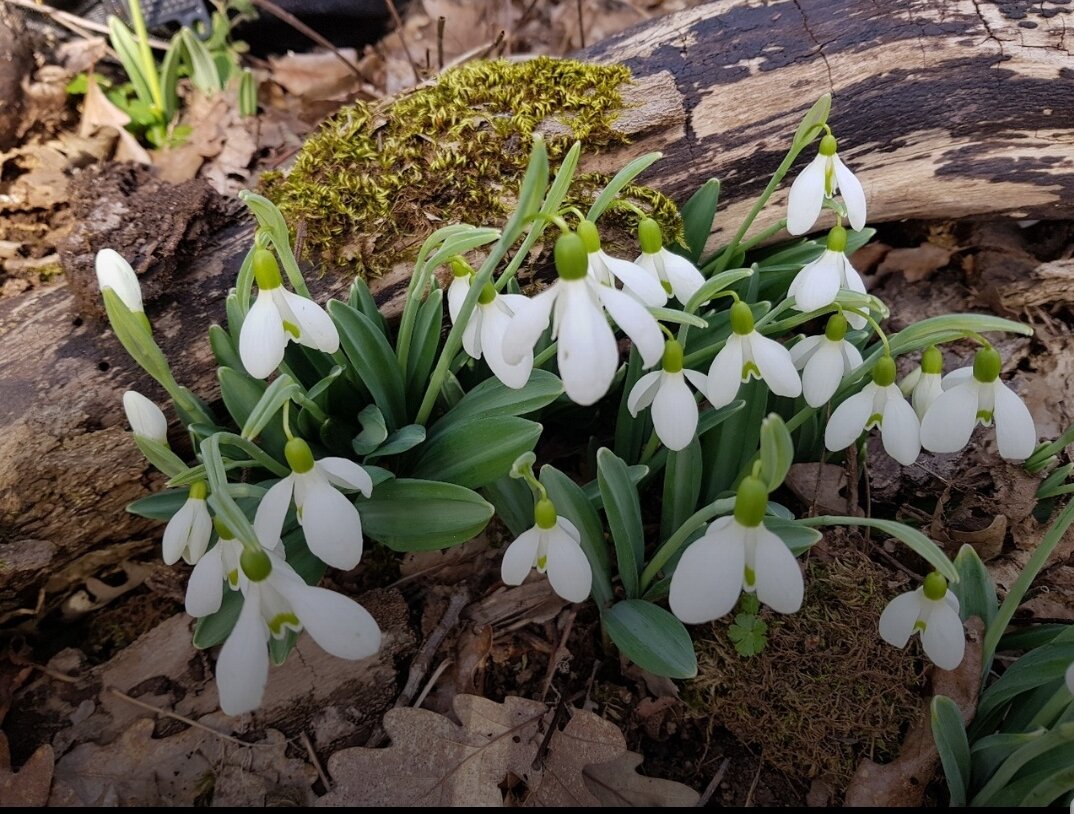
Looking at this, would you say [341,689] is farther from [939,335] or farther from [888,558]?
[939,335]

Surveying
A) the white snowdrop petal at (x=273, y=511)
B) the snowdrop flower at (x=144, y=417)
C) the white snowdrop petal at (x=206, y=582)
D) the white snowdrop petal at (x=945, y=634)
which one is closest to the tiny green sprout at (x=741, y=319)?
the white snowdrop petal at (x=945, y=634)

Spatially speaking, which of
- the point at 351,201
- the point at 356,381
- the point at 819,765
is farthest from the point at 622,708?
the point at 351,201

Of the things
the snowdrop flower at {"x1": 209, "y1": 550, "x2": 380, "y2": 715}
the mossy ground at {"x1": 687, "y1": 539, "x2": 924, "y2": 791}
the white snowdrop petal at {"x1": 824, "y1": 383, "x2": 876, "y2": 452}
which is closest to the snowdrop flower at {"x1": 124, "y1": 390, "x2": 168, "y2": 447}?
the snowdrop flower at {"x1": 209, "y1": 550, "x2": 380, "y2": 715}

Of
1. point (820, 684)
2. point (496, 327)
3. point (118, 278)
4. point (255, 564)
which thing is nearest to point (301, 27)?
point (118, 278)

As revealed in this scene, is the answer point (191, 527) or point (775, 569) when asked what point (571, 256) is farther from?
point (191, 527)

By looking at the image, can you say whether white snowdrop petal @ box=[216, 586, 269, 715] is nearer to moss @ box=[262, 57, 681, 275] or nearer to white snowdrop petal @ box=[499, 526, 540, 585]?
white snowdrop petal @ box=[499, 526, 540, 585]

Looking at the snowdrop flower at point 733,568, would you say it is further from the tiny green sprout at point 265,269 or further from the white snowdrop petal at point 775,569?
the tiny green sprout at point 265,269
